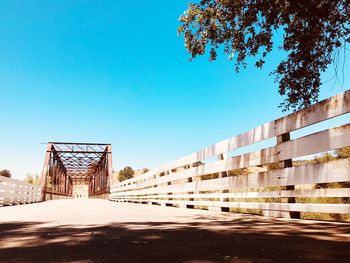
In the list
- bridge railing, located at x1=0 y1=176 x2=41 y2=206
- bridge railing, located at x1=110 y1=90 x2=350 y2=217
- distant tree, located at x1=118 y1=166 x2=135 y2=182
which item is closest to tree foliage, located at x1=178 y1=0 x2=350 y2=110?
bridge railing, located at x1=110 y1=90 x2=350 y2=217

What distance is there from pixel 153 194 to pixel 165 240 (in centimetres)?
1053

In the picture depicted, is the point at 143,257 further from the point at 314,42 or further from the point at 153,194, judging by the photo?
the point at 153,194

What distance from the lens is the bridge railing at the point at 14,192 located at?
1268 centimetres

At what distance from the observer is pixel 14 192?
1451 centimetres

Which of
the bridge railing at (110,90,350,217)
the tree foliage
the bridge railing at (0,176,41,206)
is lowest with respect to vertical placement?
the bridge railing at (0,176,41,206)

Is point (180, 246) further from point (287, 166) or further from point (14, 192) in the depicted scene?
point (14, 192)

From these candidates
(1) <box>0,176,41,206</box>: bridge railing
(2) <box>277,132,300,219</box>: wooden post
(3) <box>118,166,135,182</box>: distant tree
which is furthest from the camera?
(3) <box>118,166,135,182</box>: distant tree

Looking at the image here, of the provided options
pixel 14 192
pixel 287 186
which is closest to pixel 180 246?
pixel 287 186

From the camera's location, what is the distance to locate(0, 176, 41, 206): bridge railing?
41.6 ft

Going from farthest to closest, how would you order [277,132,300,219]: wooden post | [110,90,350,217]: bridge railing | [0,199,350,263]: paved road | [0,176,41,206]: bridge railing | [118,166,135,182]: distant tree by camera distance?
[118,166,135,182]: distant tree
[0,176,41,206]: bridge railing
[277,132,300,219]: wooden post
[110,90,350,217]: bridge railing
[0,199,350,263]: paved road

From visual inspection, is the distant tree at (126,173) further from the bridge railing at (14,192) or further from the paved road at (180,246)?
the paved road at (180,246)

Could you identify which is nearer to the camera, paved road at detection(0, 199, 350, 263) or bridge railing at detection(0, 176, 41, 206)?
paved road at detection(0, 199, 350, 263)

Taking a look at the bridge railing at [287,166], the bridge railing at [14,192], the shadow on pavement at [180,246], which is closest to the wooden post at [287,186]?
the bridge railing at [287,166]

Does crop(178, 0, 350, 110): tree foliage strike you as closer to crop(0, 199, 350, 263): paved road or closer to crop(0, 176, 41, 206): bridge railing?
crop(0, 199, 350, 263): paved road
